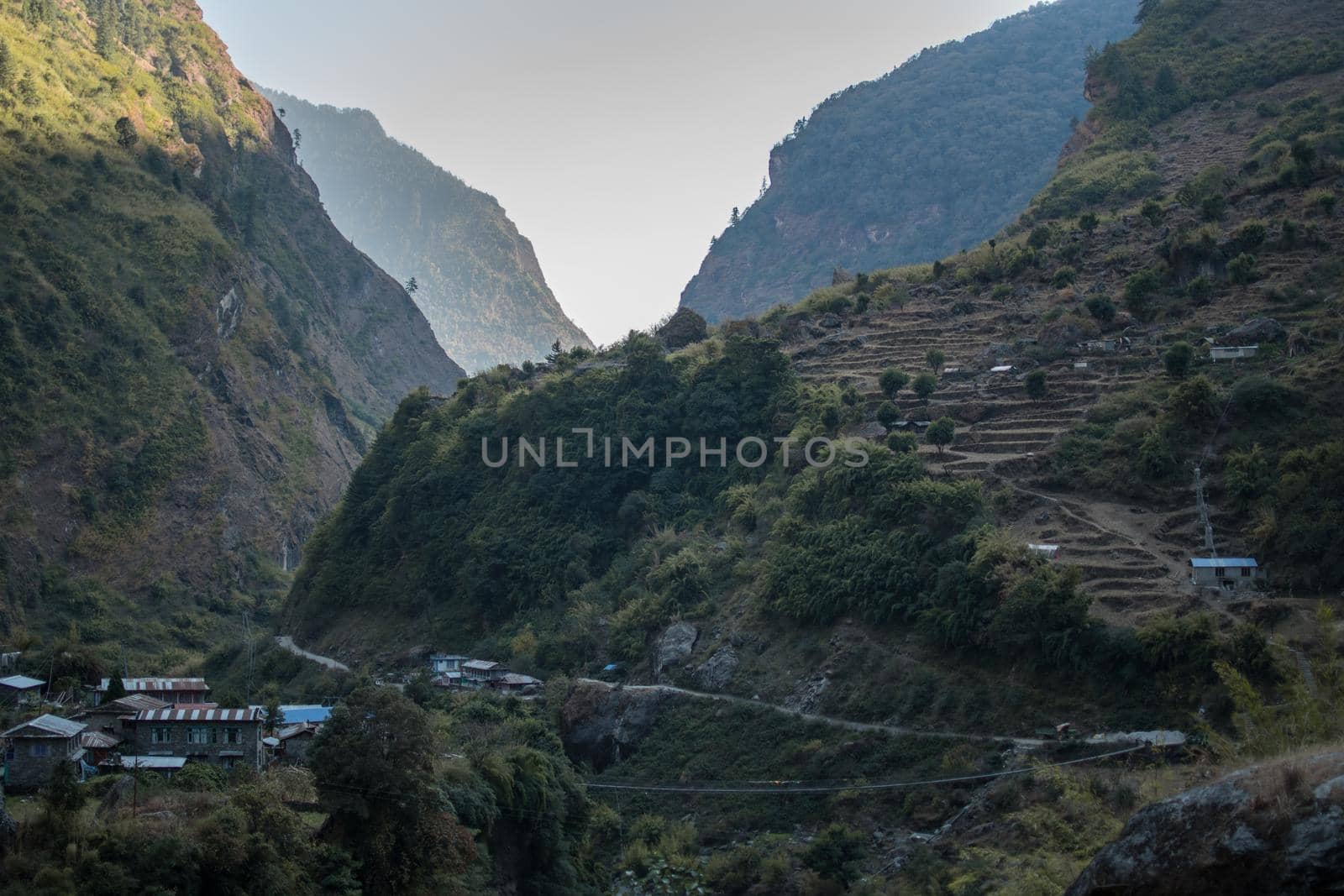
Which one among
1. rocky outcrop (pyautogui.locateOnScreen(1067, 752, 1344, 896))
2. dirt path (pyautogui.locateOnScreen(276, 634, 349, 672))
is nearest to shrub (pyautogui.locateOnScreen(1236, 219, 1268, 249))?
dirt path (pyautogui.locateOnScreen(276, 634, 349, 672))

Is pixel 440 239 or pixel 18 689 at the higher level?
pixel 440 239

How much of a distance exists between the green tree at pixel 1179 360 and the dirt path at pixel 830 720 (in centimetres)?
1379

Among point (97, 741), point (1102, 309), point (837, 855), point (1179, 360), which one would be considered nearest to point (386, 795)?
point (97, 741)

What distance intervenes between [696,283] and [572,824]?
87.8 meters

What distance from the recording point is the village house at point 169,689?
112 feet

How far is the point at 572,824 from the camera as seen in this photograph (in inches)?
1167

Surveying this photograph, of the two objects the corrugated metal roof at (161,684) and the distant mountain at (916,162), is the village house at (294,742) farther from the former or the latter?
the distant mountain at (916,162)

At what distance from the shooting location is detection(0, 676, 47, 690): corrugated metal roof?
113 ft

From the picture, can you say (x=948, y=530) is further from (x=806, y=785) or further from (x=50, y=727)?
(x=50, y=727)

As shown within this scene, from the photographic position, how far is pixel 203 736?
2702 centimetres

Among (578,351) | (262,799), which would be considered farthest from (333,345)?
(262,799)

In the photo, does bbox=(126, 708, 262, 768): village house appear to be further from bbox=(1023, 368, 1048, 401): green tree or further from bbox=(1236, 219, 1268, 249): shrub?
bbox=(1236, 219, 1268, 249): shrub

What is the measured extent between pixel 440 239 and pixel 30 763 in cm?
11108

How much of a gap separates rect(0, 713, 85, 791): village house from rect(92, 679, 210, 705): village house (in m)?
9.46
